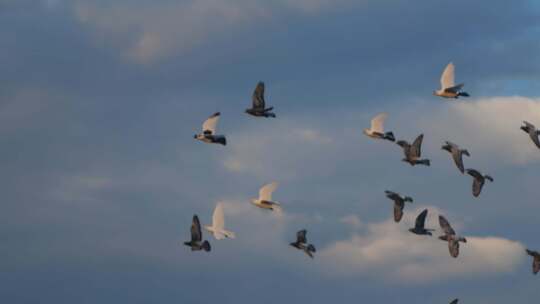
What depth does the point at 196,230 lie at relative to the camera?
160 m

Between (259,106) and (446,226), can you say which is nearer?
(259,106)

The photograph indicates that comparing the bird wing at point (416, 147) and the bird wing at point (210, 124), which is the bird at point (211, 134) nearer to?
the bird wing at point (210, 124)

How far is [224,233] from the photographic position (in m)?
155

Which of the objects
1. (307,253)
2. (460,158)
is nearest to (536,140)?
(460,158)

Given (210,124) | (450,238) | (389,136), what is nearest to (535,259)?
(450,238)

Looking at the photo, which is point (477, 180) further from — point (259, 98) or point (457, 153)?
point (259, 98)

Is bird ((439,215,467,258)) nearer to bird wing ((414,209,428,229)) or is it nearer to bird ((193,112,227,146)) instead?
bird wing ((414,209,428,229))

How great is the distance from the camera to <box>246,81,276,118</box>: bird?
154 meters

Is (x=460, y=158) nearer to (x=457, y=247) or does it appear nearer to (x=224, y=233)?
(x=457, y=247)

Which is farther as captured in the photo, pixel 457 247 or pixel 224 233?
pixel 457 247

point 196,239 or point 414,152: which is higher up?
point 414,152

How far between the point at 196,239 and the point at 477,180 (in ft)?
88.3

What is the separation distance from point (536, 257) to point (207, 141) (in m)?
36.4

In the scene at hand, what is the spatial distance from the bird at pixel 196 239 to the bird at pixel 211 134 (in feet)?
27.7
